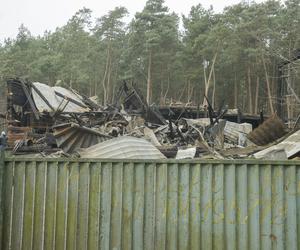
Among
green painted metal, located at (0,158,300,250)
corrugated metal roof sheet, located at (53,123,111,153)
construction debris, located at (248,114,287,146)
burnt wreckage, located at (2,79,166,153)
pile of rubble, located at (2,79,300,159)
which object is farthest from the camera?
burnt wreckage, located at (2,79,166,153)

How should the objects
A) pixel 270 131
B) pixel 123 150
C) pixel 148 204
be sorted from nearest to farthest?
1. pixel 148 204
2. pixel 123 150
3. pixel 270 131

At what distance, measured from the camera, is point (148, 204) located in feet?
15.4

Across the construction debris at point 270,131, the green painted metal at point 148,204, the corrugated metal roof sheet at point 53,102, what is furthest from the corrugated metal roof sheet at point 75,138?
the green painted metal at point 148,204

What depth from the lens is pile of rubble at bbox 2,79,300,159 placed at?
8.85m

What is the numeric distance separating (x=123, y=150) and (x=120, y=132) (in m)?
5.44

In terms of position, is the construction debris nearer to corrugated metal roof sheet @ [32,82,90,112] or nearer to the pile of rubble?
the pile of rubble

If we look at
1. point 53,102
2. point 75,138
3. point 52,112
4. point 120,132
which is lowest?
point 75,138

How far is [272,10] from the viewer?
125 feet

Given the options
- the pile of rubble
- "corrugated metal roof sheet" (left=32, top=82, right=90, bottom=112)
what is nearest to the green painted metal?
the pile of rubble

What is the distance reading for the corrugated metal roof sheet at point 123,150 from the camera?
820 centimetres

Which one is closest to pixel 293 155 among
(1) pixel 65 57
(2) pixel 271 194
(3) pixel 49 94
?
(2) pixel 271 194

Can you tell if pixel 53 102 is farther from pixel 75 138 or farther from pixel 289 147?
pixel 289 147

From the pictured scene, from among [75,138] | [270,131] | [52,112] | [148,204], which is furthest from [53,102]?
[148,204]

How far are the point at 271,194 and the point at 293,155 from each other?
3.69 m
